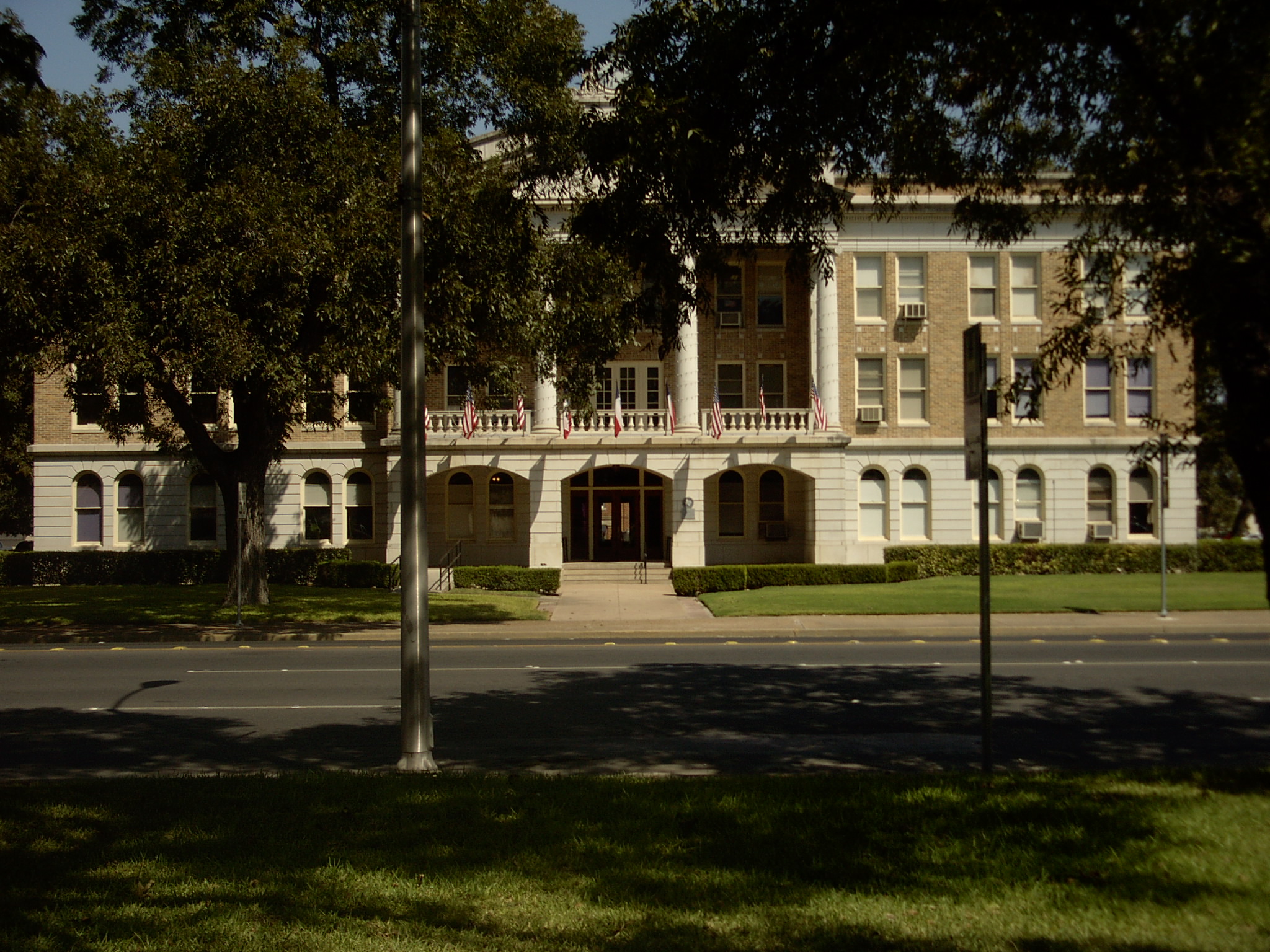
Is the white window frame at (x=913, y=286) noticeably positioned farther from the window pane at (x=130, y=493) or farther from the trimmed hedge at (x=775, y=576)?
the window pane at (x=130, y=493)

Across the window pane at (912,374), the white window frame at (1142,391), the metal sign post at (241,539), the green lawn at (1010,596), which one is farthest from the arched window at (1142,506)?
the metal sign post at (241,539)

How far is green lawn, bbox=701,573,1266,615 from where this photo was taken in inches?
858

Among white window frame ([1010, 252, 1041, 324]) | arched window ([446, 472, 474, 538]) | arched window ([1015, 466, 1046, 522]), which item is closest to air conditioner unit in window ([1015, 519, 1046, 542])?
arched window ([1015, 466, 1046, 522])

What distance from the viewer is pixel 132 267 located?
680 inches

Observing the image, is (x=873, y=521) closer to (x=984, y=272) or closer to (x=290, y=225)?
(x=984, y=272)

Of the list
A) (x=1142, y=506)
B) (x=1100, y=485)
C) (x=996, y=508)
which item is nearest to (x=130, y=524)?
(x=996, y=508)

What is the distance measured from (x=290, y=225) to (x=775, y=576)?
1670cm

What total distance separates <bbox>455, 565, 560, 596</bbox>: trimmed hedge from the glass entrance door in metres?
7.32

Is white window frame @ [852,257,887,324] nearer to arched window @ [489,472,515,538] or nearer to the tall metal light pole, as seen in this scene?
arched window @ [489,472,515,538]

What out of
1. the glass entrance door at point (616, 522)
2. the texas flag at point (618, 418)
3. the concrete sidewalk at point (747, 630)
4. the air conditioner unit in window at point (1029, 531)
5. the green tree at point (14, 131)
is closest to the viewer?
the green tree at point (14, 131)

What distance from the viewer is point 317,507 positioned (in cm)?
3559

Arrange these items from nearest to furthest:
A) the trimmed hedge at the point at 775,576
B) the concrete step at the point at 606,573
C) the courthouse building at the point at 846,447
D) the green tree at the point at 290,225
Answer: the green tree at the point at 290,225 < the trimmed hedge at the point at 775,576 < the concrete step at the point at 606,573 < the courthouse building at the point at 846,447

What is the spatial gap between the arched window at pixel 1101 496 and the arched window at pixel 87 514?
33494 millimetres

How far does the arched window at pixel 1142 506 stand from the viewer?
36.1m
